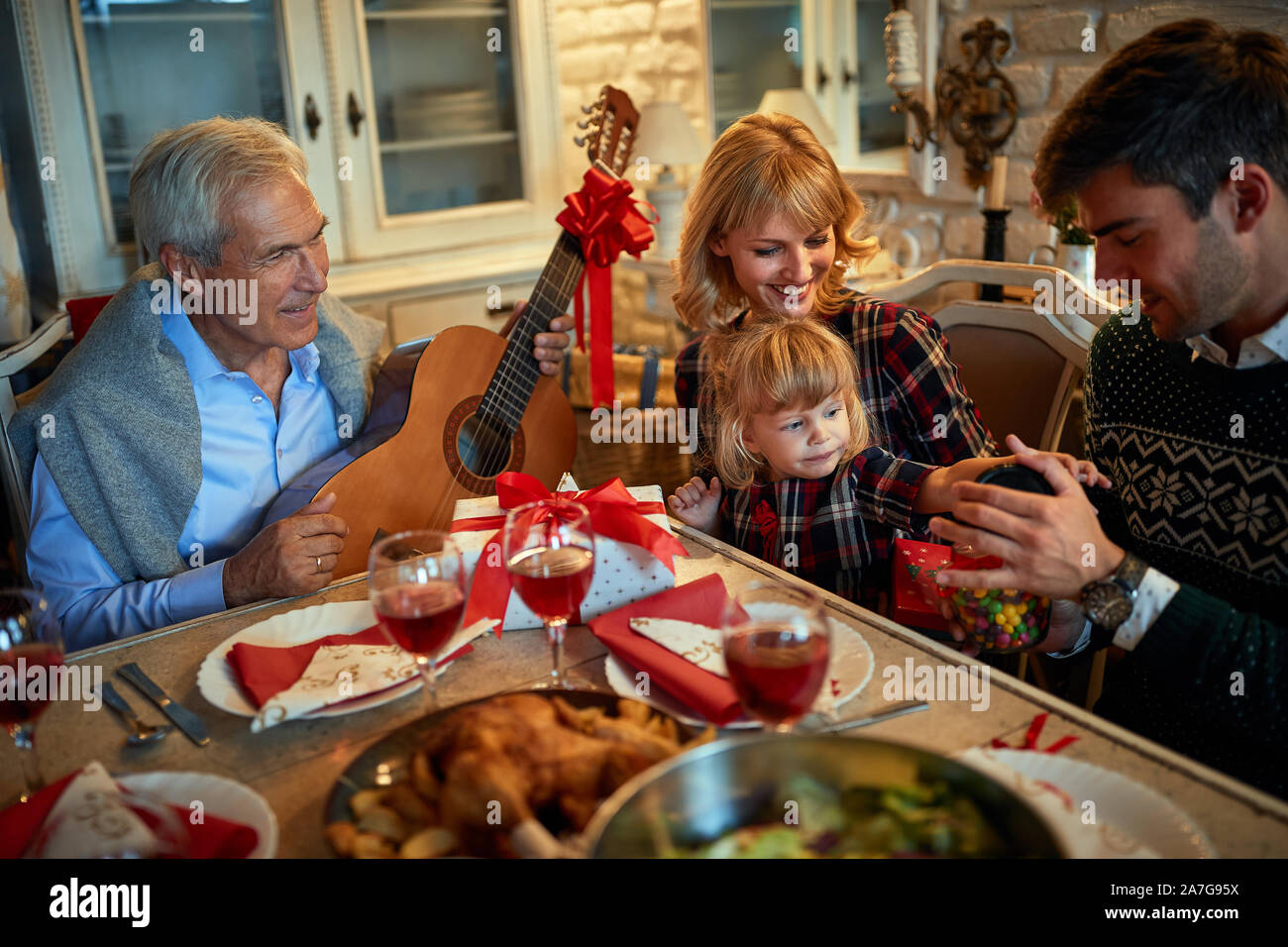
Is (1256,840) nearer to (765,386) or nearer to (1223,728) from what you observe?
(1223,728)

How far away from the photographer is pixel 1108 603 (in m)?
1.08

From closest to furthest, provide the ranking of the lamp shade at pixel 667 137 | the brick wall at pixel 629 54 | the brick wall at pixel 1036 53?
the brick wall at pixel 1036 53 < the lamp shade at pixel 667 137 < the brick wall at pixel 629 54

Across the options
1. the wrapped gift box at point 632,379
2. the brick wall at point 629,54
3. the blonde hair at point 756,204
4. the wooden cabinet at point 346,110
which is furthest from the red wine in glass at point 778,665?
the brick wall at point 629,54

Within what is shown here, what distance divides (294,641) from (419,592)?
305mm

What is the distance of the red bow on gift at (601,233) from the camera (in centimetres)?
195

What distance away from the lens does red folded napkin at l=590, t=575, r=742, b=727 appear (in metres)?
0.98

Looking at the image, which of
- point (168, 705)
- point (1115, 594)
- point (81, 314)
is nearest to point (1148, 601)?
point (1115, 594)

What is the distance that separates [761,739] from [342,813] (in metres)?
0.34

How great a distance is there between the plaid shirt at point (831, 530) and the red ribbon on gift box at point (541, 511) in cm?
39

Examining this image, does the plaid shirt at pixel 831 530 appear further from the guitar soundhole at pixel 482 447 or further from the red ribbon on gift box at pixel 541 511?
the guitar soundhole at pixel 482 447

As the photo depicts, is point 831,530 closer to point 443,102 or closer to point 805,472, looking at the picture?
point 805,472

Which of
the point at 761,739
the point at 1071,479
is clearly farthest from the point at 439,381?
the point at 761,739

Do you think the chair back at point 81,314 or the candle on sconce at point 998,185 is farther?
the candle on sconce at point 998,185

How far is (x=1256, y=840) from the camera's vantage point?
784mm
